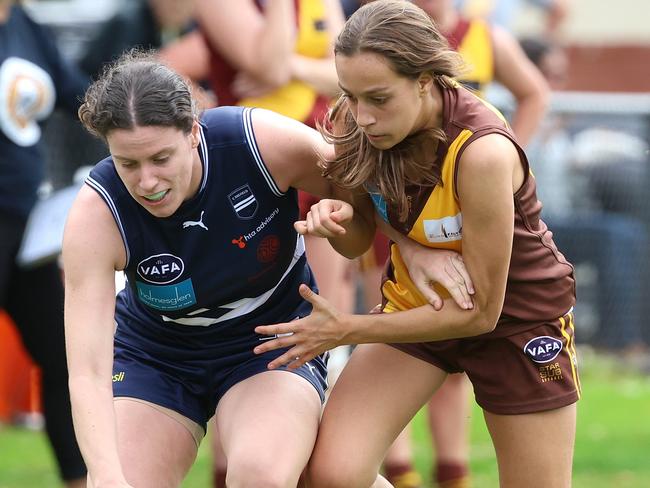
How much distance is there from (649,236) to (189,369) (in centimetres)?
595

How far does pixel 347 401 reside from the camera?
358 centimetres

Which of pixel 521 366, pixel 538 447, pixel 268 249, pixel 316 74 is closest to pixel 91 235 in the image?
pixel 268 249

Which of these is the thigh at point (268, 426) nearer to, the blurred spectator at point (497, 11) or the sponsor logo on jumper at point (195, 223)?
the sponsor logo on jumper at point (195, 223)

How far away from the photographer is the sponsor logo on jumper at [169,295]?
357 cm

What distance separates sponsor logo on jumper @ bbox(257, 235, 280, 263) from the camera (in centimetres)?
363

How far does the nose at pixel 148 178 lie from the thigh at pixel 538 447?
123 centimetres

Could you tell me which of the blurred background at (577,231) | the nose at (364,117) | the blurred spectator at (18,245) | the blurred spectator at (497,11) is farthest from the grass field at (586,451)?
the nose at (364,117)

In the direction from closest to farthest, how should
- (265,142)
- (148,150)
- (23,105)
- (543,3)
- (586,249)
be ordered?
1. (148,150)
2. (265,142)
3. (23,105)
4. (586,249)
5. (543,3)

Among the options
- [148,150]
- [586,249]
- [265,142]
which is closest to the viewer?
[148,150]

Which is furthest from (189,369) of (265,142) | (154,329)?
(265,142)

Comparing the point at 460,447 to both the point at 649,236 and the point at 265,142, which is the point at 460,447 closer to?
the point at 265,142

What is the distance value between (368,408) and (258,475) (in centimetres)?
43

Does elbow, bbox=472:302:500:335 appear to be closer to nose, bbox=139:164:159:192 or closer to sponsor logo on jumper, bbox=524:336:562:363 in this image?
sponsor logo on jumper, bbox=524:336:562:363

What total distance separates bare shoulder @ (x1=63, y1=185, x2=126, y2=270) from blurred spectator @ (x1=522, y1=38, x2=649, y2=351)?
5.79 metres
